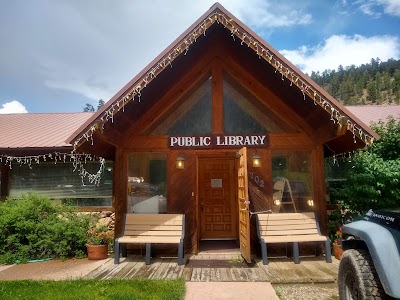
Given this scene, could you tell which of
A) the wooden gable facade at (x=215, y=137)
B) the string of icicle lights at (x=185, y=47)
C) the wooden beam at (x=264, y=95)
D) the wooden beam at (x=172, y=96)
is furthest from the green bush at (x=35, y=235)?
the wooden beam at (x=264, y=95)

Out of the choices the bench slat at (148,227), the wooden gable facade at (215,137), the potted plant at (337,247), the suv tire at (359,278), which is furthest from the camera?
the wooden gable facade at (215,137)

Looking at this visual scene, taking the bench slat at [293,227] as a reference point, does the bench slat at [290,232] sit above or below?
below

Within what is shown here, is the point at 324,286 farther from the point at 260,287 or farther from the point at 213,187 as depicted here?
the point at 213,187

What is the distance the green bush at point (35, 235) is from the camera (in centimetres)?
744

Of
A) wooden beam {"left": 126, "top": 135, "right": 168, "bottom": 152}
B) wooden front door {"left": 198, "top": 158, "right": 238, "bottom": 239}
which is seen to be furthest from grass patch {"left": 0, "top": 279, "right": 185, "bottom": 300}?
wooden front door {"left": 198, "top": 158, "right": 238, "bottom": 239}

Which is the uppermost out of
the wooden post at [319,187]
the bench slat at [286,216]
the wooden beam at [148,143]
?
the wooden beam at [148,143]

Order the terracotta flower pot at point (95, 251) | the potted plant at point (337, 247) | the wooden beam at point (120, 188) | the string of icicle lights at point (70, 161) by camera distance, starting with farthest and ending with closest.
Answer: the string of icicle lights at point (70, 161), the wooden beam at point (120, 188), the terracotta flower pot at point (95, 251), the potted plant at point (337, 247)

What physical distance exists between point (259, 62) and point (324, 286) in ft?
16.5

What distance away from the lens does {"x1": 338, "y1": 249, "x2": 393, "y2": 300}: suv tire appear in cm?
317

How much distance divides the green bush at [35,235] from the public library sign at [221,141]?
3.47m

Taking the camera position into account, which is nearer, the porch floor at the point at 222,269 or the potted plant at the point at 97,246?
the porch floor at the point at 222,269

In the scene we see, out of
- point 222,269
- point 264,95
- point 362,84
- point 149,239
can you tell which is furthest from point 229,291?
point 362,84

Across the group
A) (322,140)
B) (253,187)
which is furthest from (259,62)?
(253,187)

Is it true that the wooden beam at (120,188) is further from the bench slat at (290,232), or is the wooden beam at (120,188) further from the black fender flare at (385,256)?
the black fender flare at (385,256)
